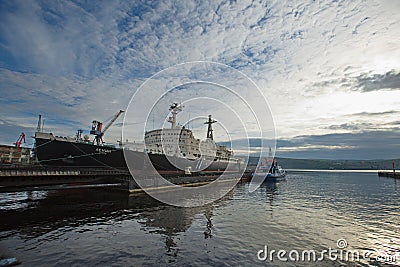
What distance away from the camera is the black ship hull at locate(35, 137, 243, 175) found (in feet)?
101

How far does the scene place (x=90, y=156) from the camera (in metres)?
33.8

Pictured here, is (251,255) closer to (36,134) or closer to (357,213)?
(357,213)

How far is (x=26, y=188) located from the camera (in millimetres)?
20047

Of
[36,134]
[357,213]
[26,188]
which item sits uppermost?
[36,134]

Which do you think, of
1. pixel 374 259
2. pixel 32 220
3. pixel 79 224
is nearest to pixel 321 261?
pixel 374 259

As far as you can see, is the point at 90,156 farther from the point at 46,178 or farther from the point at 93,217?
the point at 93,217

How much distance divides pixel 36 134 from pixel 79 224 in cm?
2111

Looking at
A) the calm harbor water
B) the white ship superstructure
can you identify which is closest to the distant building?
the white ship superstructure

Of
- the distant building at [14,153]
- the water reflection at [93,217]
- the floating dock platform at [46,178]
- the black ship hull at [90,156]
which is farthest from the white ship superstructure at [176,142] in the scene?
the distant building at [14,153]

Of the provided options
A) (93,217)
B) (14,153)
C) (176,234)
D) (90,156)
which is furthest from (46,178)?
(14,153)

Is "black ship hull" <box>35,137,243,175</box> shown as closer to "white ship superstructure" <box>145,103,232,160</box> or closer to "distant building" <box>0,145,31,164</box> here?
"white ship superstructure" <box>145,103,232,160</box>

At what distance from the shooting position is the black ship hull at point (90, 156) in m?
30.9

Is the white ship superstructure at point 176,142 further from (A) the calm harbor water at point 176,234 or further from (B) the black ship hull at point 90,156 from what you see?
(A) the calm harbor water at point 176,234

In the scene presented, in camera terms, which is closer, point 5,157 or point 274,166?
point 5,157
